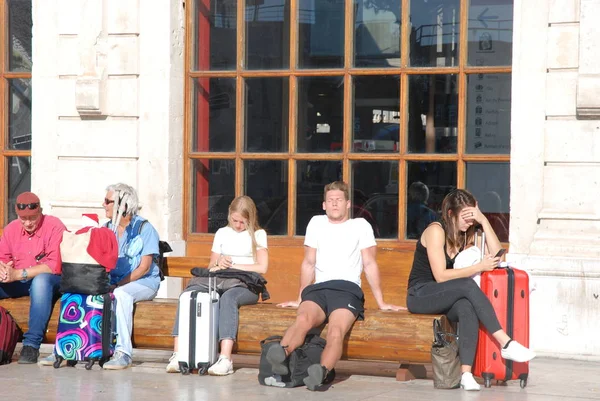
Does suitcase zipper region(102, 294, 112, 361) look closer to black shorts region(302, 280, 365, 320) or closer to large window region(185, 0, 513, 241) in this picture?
black shorts region(302, 280, 365, 320)

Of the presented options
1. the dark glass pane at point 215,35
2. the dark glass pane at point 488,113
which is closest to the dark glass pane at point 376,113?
the dark glass pane at point 488,113

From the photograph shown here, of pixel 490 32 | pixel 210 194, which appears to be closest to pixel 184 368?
pixel 210 194

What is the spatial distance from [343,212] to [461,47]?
210cm

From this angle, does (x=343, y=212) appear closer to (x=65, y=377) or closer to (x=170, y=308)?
(x=170, y=308)

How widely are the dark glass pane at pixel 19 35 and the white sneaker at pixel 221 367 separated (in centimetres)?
432

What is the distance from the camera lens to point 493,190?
9.45 metres

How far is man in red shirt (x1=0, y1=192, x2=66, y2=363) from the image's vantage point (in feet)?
28.0

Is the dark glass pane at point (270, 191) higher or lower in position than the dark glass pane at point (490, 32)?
lower

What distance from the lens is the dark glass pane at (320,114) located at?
997 centimetres

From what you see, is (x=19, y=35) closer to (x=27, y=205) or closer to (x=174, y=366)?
(x=27, y=205)

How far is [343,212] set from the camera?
27.0 feet

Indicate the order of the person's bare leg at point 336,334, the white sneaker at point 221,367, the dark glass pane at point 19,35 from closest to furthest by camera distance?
the person's bare leg at point 336,334, the white sneaker at point 221,367, the dark glass pane at point 19,35

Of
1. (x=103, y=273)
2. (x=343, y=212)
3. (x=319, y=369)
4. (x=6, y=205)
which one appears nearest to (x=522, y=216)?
(x=343, y=212)

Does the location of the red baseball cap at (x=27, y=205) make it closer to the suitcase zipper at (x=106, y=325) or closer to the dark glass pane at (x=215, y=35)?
the suitcase zipper at (x=106, y=325)
